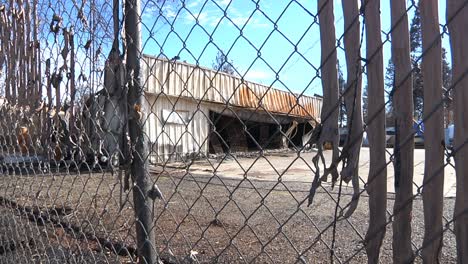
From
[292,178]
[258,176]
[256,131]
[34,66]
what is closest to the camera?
[34,66]

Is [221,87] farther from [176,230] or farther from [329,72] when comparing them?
[329,72]

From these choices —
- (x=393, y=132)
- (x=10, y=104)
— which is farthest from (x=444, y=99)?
(x=10, y=104)

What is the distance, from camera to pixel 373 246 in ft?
4.41

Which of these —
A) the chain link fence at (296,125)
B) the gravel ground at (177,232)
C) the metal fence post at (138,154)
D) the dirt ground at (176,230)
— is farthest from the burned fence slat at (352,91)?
the metal fence post at (138,154)

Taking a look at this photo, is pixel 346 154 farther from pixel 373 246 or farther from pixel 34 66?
pixel 34 66

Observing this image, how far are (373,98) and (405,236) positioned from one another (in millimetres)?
389

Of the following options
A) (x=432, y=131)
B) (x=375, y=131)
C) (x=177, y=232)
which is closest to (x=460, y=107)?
(x=432, y=131)

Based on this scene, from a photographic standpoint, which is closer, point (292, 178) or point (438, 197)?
point (438, 197)

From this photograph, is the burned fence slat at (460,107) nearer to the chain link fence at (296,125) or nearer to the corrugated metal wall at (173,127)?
the chain link fence at (296,125)

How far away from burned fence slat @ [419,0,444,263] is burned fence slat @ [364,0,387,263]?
5.0 inches

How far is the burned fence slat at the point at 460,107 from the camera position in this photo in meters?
1.09

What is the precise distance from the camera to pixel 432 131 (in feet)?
3.87

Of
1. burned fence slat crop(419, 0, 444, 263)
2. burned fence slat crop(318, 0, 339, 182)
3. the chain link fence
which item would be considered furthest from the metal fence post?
burned fence slat crop(419, 0, 444, 263)

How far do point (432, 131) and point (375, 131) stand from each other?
165 mm
